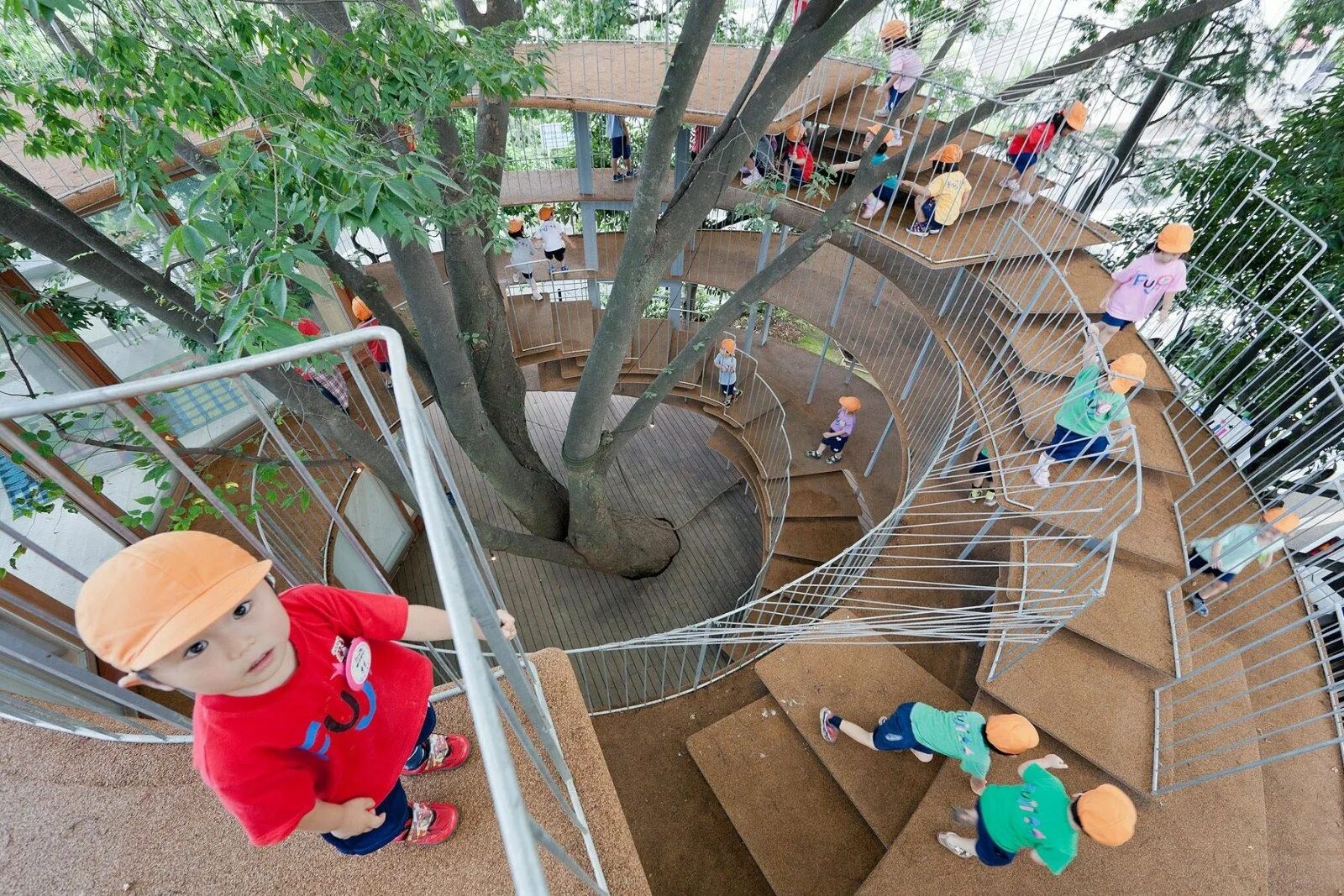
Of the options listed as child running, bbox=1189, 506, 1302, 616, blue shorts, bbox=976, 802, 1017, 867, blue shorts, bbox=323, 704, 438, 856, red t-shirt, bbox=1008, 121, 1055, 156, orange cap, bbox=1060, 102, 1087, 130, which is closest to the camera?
blue shorts, bbox=323, 704, 438, 856

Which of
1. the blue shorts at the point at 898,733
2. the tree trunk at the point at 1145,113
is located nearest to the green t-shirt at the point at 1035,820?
the blue shorts at the point at 898,733

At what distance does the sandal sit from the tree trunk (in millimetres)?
6327

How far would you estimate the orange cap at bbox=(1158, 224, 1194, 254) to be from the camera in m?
4.28

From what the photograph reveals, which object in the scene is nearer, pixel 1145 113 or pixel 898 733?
pixel 898 733

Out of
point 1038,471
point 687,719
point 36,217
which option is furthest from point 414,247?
point 1038,471

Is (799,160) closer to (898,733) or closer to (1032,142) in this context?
(1032,142)

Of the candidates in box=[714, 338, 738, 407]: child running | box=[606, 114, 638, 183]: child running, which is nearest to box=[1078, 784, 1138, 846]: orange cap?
box=[714, 338, 738, 407]: child running

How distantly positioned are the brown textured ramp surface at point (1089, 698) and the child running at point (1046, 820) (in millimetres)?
544

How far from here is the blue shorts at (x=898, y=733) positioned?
3531mm

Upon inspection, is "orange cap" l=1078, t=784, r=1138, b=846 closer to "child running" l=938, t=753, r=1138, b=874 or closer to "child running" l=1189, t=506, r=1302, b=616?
"child running" l=938, t=753, r=1138, b=874

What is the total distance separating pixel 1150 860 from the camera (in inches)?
124

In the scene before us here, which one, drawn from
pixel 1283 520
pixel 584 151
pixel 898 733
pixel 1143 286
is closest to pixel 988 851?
pixel 898 733

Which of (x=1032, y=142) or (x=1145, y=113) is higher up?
(x=1145, y=113)

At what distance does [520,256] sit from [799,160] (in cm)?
410
